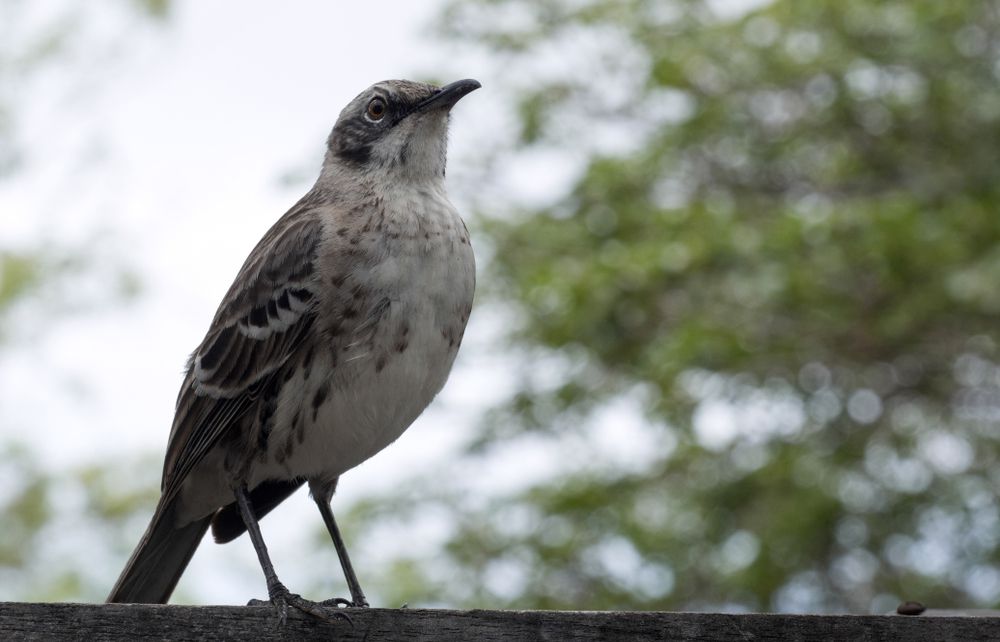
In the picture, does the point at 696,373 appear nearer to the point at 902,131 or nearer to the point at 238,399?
the point at 902,131

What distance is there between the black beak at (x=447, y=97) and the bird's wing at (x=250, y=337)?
0.53 m

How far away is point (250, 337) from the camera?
4.10 metres

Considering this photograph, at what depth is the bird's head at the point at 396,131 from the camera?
14.3 ft

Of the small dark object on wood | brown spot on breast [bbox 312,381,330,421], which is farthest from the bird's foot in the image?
the small dark object on wood

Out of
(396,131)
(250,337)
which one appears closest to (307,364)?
(250,337)

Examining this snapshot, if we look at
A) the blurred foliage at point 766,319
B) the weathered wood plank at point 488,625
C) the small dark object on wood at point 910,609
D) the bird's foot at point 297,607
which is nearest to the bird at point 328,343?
the bird's foot at point 297,607

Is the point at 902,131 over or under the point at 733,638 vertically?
over

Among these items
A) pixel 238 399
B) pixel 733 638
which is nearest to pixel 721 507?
pixel 238 399

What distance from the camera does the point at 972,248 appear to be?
746cm

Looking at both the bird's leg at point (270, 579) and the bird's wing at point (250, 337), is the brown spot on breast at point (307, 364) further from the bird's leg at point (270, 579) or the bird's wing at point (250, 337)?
the bird's leg at point (270, 579)

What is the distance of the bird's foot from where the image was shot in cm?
303

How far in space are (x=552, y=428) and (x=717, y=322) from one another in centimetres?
184

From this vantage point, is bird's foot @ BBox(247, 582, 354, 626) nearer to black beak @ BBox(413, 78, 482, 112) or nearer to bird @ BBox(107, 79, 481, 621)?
bird @ BBox(107, 79, 481, 621)

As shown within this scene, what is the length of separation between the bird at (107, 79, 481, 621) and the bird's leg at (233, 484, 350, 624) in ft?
0.04
